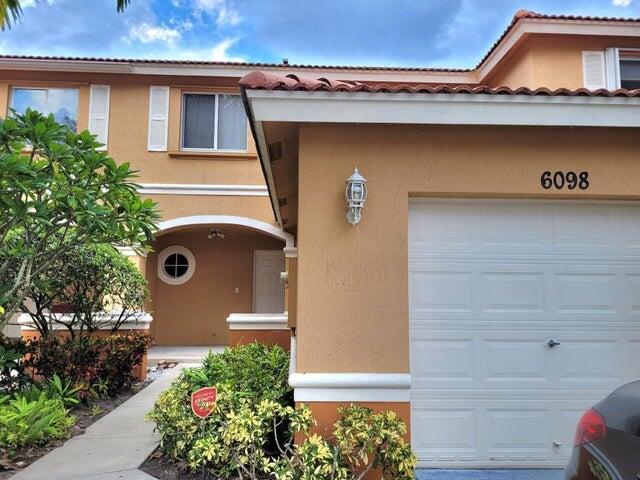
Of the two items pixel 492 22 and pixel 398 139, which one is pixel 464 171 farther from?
pixel 492 22

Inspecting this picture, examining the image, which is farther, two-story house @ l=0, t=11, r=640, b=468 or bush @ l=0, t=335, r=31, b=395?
bush @ l=0, t=335, r=31, b=395

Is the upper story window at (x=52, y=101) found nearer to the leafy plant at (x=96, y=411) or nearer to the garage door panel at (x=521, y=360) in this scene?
the leafy plant at (x=96, y=411)

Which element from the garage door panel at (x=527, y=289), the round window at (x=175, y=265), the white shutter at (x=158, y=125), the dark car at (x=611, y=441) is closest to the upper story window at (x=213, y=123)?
the white shutter at (x=158, y=125)

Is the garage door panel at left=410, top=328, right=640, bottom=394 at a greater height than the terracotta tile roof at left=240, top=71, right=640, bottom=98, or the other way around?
the terracotta tile roof at left=240, top=71, right=640, bottom=98

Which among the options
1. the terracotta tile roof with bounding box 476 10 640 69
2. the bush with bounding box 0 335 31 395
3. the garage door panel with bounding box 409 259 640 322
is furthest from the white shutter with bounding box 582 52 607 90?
the bush with bounding box 0 335 31 395

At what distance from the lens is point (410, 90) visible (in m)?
4.31

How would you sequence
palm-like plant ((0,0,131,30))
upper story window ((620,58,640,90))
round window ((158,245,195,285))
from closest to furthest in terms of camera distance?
palm-like plant ((0,0,131,30)) → upper story window ((620,58,640,90)) → round window ((158,245,195,285))

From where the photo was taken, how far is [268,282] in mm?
14125

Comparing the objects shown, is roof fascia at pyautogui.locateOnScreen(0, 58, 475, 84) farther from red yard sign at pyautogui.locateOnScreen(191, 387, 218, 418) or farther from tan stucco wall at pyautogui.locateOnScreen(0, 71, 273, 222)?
red yard sign at pyautogui.locateOnScreen(191, 387, 218, 418)

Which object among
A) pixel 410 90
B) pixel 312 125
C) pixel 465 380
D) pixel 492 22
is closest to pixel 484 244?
pixel 465 380

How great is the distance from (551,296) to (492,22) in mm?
17633

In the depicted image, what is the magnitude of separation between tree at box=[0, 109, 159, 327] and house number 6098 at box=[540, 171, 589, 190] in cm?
467

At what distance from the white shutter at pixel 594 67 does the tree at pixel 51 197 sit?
9.30m

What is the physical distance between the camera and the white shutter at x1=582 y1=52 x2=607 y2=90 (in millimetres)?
10156
